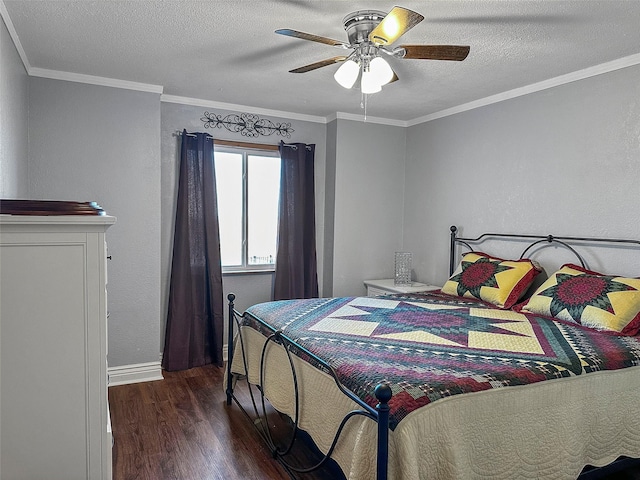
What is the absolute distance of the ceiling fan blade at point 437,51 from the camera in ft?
7.13

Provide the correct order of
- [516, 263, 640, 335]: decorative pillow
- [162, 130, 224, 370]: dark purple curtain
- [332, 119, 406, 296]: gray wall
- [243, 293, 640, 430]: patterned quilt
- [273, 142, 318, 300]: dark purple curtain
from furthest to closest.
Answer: [332, 119, 406, 296]: gray wall → [273, 142, 318, 300]: dark purple curtain → [162, 130, 224, 370]: dark purple curtain → [516, 263, 640, 335]: decorative pillow → [243, 293, 640, 430]: patterned quilt

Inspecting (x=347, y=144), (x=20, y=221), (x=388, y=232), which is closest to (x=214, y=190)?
(x=347, y=144)

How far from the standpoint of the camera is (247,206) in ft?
14.4

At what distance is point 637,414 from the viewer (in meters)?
2.13

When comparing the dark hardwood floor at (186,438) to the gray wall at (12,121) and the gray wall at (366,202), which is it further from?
the gray wall at (366,202)

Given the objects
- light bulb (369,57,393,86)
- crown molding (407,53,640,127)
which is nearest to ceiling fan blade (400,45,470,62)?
light bulb (369,57,393,86)

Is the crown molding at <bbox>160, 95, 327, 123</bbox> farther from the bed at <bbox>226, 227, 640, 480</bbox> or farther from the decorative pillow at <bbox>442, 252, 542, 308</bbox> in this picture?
the decorative pillow at <bbox>442, 252, 542, 308</bbox>

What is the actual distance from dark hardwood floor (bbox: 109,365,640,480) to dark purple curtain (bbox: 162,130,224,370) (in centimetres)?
44

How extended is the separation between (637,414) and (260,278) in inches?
125

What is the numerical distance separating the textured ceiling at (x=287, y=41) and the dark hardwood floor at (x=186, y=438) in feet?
7.66

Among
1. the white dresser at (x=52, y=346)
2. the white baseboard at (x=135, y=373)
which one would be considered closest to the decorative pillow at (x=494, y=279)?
the white baseboard at (x=135, y=373)

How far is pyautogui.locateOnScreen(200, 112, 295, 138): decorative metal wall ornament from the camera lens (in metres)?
4.13

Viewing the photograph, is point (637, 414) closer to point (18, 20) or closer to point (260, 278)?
point (260, 278)

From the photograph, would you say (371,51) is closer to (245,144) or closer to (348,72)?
(348,72)
